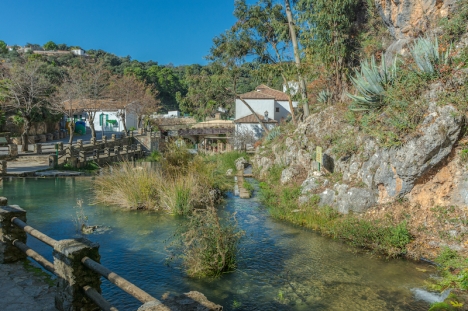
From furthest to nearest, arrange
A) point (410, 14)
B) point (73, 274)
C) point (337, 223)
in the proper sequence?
point (410, 14), point (337, 223), point (73, 274)

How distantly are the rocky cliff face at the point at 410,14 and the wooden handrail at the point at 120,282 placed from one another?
15.2 meters

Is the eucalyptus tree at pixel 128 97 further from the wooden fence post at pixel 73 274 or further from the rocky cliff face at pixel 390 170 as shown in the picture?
the wooden fence post at pixel 73 274

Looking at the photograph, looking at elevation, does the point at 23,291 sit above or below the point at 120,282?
below

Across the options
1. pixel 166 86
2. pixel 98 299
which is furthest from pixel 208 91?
pixel 166 86

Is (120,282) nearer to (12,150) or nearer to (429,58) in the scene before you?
(429,58)

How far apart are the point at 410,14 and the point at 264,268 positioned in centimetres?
1355

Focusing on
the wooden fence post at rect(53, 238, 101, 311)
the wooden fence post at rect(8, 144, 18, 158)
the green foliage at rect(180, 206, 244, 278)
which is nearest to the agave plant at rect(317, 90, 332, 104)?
the green foliage at rect(180, 206, 244, 278)

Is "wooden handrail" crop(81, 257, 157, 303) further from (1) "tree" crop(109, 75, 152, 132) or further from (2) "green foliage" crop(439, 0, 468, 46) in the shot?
(1) "tree" crop(109, 75, 152, 132)

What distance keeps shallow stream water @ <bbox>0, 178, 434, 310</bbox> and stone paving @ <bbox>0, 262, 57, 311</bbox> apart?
1395 mm

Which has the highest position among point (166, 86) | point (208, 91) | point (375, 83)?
point (166, 86)

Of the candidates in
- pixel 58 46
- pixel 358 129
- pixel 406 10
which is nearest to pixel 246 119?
pixel 406 10

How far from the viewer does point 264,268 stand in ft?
26.5

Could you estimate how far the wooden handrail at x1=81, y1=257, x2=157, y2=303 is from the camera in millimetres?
3764

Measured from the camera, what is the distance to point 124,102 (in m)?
44.8
